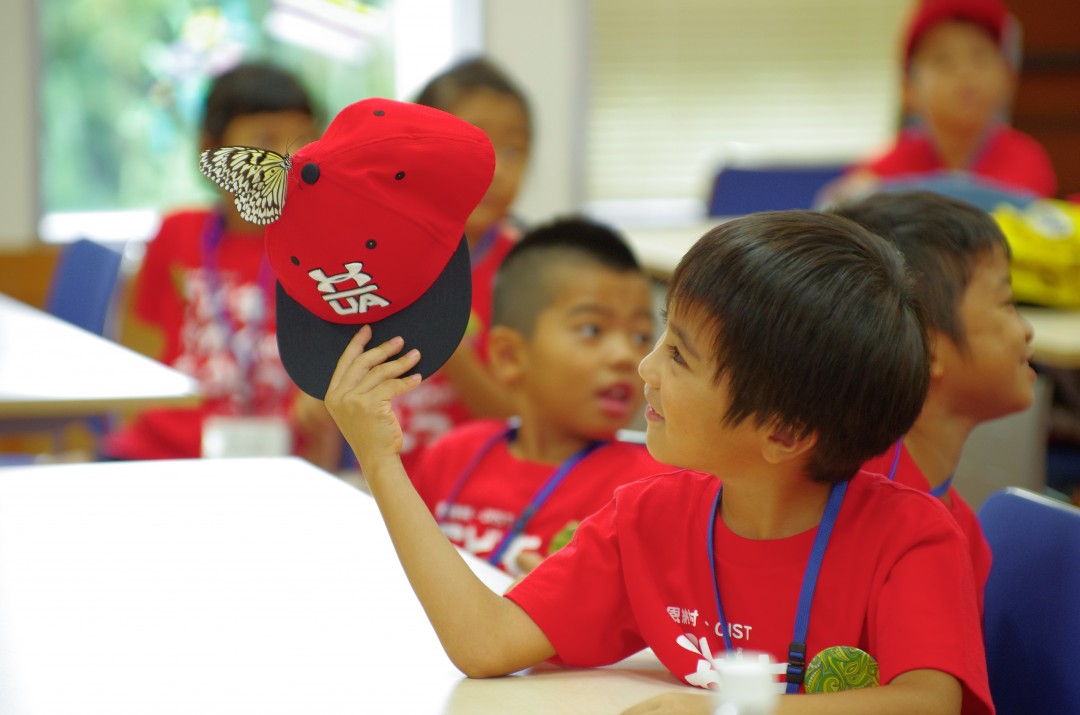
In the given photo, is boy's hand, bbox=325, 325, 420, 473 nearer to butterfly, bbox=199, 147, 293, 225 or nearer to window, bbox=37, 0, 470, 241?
butterfly, bbox=199, 147, 293, 225

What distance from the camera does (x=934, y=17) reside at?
147 inches

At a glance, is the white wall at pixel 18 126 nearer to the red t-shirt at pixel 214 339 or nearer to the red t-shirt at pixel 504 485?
the red t-shirt at pixel 214 339

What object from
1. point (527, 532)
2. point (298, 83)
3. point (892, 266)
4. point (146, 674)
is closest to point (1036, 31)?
point (298, 83)

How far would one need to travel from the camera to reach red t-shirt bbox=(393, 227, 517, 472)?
244 cm

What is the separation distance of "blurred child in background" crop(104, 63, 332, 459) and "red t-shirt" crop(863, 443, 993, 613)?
4.85 ft

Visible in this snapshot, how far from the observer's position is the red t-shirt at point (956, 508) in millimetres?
1254

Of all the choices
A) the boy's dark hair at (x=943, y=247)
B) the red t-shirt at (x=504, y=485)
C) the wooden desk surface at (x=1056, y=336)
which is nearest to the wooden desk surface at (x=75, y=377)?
the red t-shirt at (x=504, y=485)

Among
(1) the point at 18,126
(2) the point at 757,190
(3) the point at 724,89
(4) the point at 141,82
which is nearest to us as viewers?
(2) the point at 757,190

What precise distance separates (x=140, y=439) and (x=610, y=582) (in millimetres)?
1909

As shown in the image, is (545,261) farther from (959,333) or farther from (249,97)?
(249,97)

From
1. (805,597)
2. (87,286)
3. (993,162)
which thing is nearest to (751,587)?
(805,597)

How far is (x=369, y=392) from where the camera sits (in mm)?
1068

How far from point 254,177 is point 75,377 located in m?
1.36

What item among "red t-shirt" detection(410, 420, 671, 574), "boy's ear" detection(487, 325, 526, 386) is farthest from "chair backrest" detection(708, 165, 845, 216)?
"red t-shirt" detection(410, 420, 671, 574)
